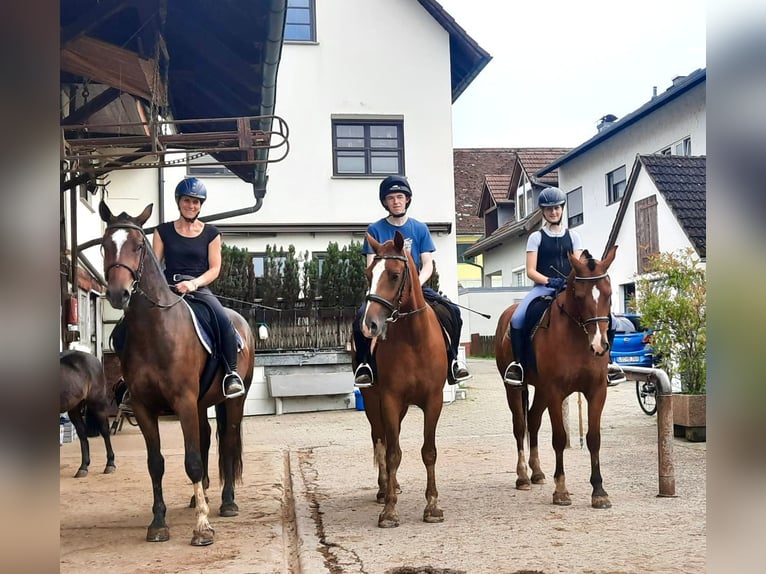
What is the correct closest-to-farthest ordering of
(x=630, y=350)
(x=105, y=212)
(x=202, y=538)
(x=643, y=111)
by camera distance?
(x=105, y=212) < (x=202, y=538) < (x=630, y=350) < (x=643, y=111)

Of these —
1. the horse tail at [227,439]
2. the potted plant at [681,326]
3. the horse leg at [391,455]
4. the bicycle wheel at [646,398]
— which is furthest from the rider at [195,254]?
the bicycle wheel at [646,398]

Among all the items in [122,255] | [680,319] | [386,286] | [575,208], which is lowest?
[680,319]

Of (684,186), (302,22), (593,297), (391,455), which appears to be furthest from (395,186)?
(302,22)

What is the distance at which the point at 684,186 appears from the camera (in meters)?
18.6

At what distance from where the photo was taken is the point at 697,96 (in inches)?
856

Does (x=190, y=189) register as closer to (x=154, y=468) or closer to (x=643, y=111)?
(x=154, y=468)

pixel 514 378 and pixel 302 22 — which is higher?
pixel 302 22

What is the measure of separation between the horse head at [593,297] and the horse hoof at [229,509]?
3.40 meters

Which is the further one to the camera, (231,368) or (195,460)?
(231,368)

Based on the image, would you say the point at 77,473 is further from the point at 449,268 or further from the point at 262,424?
the point at 449,268

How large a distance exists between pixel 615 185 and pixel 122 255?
2439cm
